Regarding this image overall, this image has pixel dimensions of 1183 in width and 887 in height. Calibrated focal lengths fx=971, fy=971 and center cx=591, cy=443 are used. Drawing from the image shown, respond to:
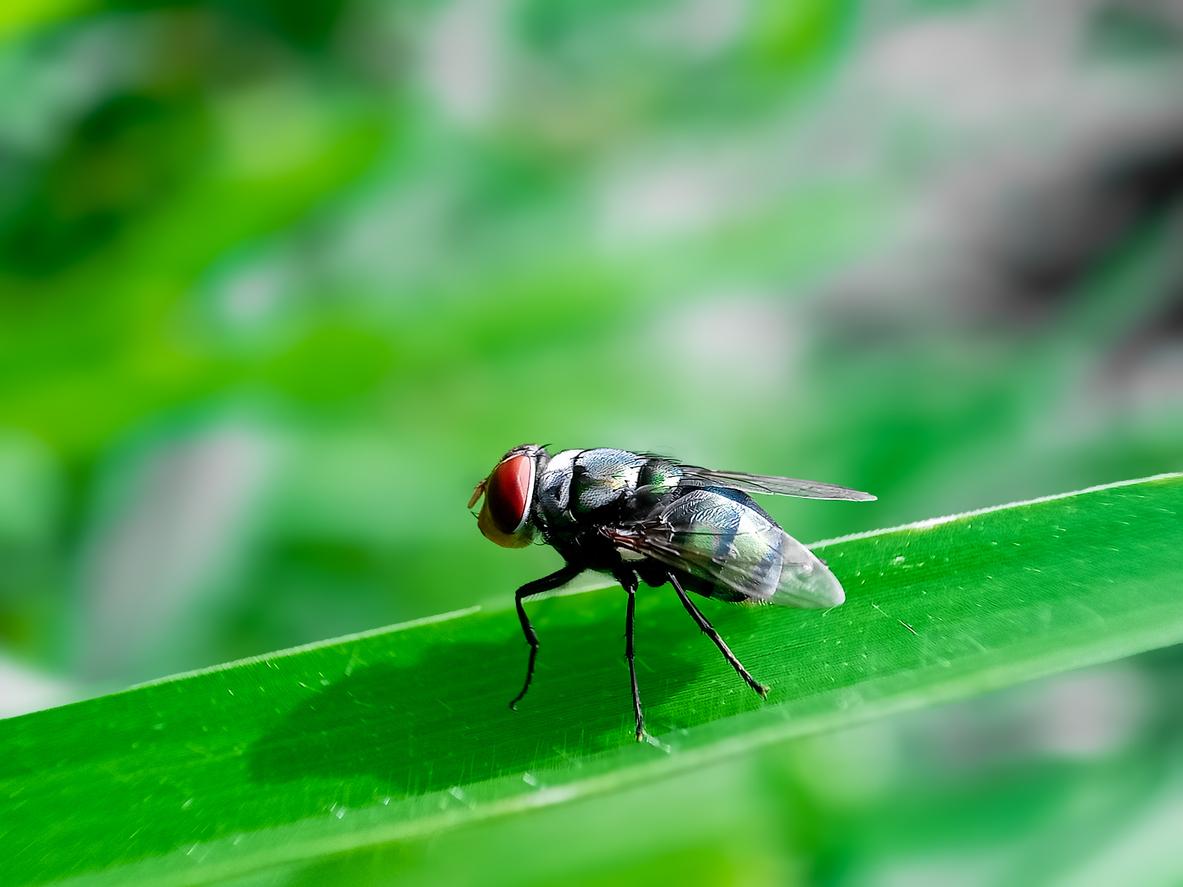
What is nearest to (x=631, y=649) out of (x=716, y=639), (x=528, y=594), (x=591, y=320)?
(x=716, y=639)

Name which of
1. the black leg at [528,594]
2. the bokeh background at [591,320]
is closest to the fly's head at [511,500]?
the black leg at [528,594]

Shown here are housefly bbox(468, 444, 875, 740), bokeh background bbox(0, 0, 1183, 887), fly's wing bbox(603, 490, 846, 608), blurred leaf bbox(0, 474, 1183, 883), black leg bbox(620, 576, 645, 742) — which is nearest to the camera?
blurred leaf bbox(0, 474, 1183, 883)

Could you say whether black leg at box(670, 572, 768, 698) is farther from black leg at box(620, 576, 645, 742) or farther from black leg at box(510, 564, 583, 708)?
black leg at box(510, 564, 583, 708)

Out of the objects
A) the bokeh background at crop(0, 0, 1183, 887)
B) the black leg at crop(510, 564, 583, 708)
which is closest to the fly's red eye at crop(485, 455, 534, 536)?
the black leg at crop(510, 564, 583, 708)

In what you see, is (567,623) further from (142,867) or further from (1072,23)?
(1072,23)

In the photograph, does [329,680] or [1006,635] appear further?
[329,680]

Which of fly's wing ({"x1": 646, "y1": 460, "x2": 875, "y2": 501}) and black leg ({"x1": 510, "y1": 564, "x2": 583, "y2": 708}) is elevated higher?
fly's wing ({"x1": 646, "y1": 460, "x2": 875, "y2": 501})

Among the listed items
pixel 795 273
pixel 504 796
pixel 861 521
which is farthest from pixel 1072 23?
pixel 504 796
